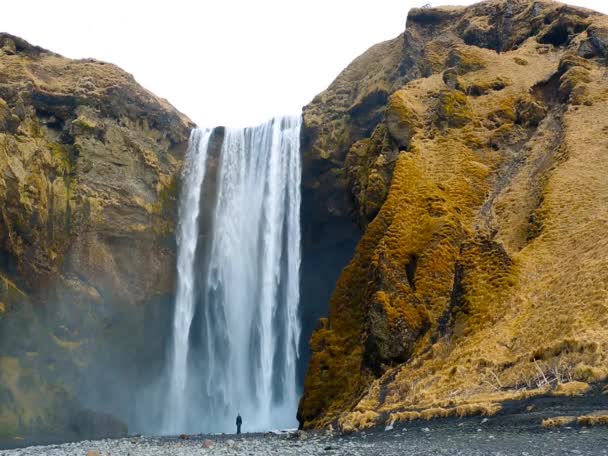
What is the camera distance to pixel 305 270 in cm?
5578

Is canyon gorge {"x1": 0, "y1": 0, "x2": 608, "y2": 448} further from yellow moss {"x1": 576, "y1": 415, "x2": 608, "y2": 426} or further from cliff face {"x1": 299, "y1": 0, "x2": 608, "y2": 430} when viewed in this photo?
yellow moss {"x1": 576, "y1": 415, "x2": 608, "y2": 426}

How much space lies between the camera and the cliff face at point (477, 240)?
1834 centimetres

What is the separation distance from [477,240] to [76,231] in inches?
1362

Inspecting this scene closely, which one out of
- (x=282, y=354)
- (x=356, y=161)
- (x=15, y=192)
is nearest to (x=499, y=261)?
(x=356, y=161)

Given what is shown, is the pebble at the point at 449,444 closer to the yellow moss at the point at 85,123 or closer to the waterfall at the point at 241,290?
the waterfall at the point at 241,290

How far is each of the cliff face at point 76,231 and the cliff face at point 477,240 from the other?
72.5ft

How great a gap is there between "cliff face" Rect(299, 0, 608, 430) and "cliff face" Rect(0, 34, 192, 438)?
72.5ft

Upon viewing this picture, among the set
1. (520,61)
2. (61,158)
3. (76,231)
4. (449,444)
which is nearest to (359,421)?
(449,444)

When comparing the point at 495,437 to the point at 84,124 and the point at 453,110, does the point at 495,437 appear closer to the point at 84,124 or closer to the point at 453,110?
the point at 453,110

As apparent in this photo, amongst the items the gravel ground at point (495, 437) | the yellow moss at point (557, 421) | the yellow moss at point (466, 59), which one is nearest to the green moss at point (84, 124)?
the yellow moss at point (466, 59)

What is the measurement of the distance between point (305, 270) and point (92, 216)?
19358 mm

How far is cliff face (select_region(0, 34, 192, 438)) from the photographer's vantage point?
44938 mm

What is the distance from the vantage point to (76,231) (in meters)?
48.7

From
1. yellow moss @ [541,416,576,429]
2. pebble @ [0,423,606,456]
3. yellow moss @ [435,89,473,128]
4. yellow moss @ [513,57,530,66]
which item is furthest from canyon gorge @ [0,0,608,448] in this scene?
yellow moss @ [541,416,576,429]
